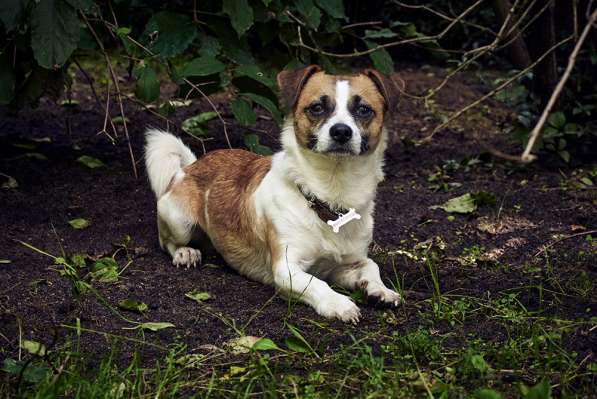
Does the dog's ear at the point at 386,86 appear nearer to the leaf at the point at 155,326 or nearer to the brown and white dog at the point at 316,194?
the brown and white dog at the point at 316,194

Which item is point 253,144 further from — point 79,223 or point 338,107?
point 338,107

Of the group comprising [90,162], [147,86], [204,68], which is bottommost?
[90,162]

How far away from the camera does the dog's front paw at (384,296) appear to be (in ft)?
12.9

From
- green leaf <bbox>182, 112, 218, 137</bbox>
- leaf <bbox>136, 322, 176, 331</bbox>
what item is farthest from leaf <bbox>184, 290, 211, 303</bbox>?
green leaf <bbox>182, 112, 218, 137</bbox>

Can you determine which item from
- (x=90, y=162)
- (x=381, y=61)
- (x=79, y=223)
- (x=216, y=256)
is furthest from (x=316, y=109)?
(x=90, y=162)

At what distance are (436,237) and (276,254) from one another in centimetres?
121

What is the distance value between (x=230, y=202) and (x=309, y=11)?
4.09 ft

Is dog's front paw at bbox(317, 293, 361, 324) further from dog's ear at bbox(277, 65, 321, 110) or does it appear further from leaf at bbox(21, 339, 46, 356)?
leaf at bbox(21, 339, 46, 356)

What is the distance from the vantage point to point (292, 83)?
14.6ft

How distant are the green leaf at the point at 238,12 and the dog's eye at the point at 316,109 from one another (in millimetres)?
718

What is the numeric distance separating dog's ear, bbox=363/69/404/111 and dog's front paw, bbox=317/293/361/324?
119cm

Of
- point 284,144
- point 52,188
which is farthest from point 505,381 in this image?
point 52,188

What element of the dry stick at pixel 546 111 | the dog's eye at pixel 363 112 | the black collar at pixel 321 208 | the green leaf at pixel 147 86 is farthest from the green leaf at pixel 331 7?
the dry stick at pixel 546 111

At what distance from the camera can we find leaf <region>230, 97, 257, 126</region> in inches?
199
